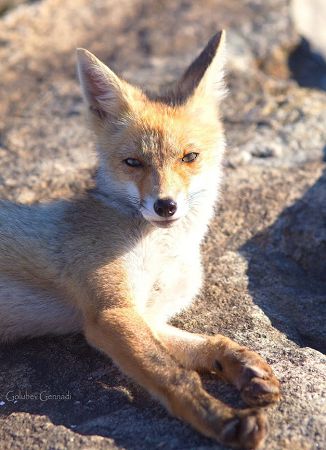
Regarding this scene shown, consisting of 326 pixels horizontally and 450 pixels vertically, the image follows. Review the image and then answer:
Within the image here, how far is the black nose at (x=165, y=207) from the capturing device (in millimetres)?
4090

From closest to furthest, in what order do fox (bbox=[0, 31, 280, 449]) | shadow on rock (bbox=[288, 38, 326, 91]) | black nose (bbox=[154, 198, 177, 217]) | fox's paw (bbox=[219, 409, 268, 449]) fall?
fox's paw (bbox=[219, 409, 268, 449]) → fox (bbox=[0, 31, 280, 449]) → black nose (bbox=[154, 198, 177, 217]) → shadow on rock (bbox=[288, 38, 326, 91])

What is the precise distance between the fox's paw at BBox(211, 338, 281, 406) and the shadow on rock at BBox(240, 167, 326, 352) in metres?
0.81

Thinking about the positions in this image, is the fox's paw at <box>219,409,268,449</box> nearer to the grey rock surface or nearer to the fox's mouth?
the grey rock surface

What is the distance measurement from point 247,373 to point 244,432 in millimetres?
439

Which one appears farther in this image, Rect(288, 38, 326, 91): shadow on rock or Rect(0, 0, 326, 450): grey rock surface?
Rect(288, 38, 326, 91): shadow on rock

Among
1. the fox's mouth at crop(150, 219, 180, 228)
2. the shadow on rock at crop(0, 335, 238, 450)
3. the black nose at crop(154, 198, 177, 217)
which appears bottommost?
the shadow on rock at crop(0, 335, 238, 450)

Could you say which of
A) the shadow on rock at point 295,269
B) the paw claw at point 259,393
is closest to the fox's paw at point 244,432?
the paw claw at point 259,393

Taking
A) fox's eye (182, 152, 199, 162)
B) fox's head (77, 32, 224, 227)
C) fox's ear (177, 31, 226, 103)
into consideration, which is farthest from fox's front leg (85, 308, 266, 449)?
fox's ear (177, 31, 226, 103)

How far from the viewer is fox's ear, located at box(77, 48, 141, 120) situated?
185 inches

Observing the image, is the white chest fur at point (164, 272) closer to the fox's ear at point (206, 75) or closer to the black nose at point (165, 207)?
the black nose at point (165, 207)

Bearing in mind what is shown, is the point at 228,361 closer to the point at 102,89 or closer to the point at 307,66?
the point at 102,89

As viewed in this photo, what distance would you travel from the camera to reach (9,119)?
7.29m

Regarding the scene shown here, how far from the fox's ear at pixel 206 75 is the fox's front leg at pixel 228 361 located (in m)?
1.90

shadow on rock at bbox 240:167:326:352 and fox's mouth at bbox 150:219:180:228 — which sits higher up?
fox's mouth at bbox 150:219:180:228
